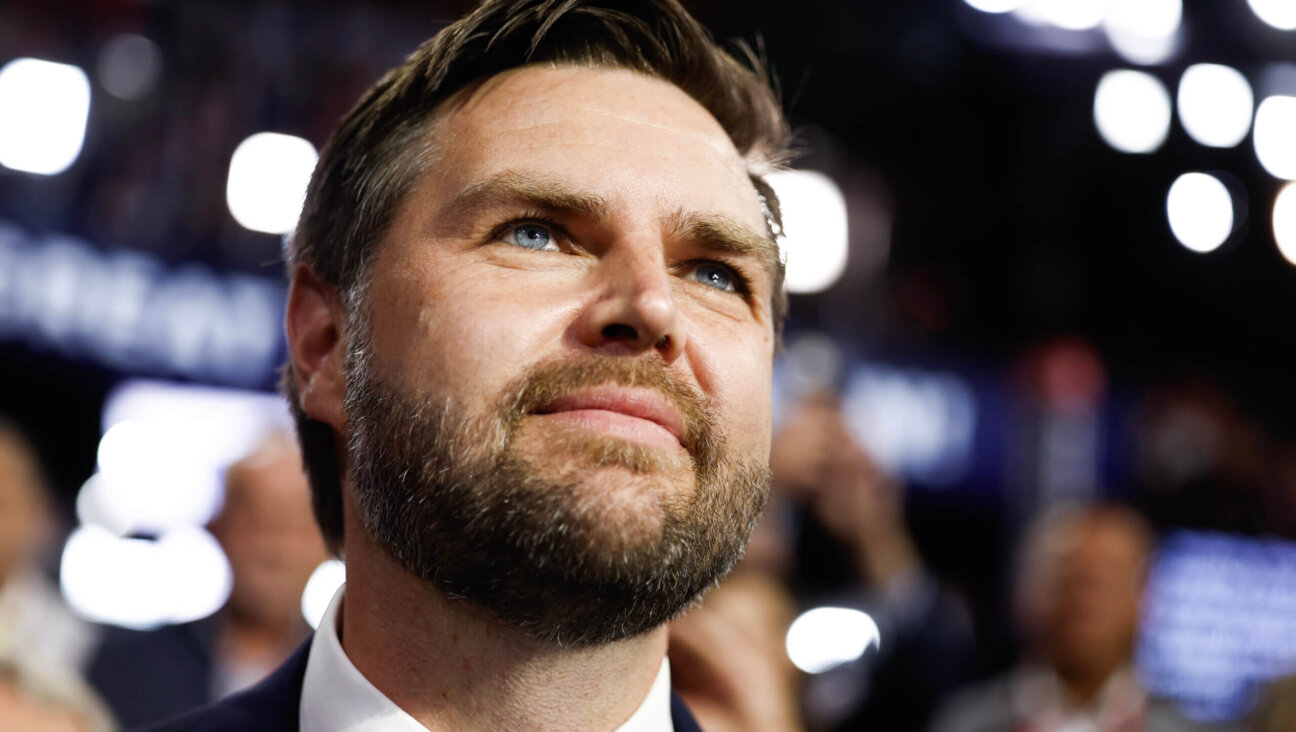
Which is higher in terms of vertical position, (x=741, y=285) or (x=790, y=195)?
(x=741, y=285)

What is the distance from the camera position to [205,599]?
7.01m

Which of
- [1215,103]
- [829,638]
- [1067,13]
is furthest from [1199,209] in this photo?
[829,638]

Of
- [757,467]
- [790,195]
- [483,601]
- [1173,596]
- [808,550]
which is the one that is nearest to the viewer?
[483,601]

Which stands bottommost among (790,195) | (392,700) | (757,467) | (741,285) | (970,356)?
(970,356)

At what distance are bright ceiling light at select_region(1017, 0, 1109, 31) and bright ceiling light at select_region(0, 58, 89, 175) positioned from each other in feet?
16.9

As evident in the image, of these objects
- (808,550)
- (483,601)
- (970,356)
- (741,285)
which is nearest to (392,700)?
(483,601)

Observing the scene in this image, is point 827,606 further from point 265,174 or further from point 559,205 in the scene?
point 265,174

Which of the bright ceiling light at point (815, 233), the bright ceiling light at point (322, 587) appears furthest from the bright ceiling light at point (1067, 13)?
the bright ceiling light at point (322, 587)

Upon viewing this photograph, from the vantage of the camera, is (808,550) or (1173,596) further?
(1173,596)

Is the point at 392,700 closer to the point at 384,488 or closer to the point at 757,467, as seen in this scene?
the point at 384,488

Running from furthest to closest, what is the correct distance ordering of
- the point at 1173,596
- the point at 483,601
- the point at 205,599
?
the point at 1173,596
the point at 205,599
the point at 483,601

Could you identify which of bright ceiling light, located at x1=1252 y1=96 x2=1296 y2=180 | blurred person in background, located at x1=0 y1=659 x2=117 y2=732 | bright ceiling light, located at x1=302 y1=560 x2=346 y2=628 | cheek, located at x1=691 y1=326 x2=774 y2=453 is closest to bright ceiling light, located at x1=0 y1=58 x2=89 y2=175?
bright ceiling light, located at x1=302 y1=560 x2=346 y2=628

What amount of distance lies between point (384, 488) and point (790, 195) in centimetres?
633

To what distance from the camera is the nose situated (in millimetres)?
1345
